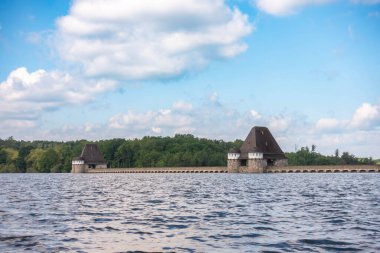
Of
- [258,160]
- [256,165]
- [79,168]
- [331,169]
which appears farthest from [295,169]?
[79,168]

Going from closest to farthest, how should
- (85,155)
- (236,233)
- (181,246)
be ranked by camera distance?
(181,246) → (236,233) → (85,155)

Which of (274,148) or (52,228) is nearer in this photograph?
(52,228)

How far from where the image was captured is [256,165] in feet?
376

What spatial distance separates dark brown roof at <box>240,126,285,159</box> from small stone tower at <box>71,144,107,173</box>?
61.8 meters

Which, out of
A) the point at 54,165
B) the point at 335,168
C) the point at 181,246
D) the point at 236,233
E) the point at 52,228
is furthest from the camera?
the point at 54,165

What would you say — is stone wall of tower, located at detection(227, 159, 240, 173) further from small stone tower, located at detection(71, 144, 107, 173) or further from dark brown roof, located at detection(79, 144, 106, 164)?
dark brown roof, located at detection(79, 144, 106, 164)

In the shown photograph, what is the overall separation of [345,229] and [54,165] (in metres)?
169

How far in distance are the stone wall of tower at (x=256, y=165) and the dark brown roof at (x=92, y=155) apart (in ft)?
218

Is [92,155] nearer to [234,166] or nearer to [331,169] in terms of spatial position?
[234,166]

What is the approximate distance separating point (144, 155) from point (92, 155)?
57.7 feet

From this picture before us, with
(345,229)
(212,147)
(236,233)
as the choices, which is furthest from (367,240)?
(212,147)

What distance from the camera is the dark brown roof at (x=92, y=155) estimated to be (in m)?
164

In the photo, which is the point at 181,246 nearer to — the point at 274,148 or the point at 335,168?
the point at 335,168

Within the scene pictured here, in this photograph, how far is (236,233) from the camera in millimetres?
15023
